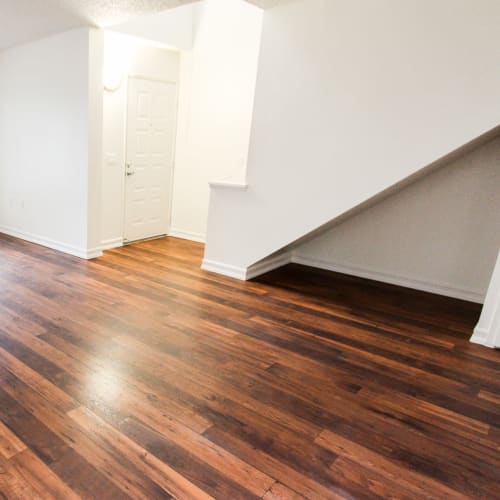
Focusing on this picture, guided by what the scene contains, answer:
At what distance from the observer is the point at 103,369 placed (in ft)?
8.05

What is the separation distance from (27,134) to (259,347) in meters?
3.97

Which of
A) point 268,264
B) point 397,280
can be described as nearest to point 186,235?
point 268,264

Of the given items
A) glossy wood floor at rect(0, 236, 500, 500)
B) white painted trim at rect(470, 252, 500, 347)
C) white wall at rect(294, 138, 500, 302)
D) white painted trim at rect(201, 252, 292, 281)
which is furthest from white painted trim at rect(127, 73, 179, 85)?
white painted trim at rect(470, 252, 500, 347)

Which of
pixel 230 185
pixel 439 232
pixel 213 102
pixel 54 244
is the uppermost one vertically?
pixel 213 102

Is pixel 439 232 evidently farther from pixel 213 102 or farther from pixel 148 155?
pixel 148 155

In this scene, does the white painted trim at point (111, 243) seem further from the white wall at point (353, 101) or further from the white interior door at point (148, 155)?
the white wall at point (353, 101)

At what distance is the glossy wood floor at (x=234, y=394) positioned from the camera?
176 cm

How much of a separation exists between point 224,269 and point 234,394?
2169mm

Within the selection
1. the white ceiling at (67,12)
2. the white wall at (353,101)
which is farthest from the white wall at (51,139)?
the white wall at (353,101)

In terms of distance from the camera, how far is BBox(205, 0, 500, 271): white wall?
2.92 m

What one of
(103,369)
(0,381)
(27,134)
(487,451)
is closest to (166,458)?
(103,369)

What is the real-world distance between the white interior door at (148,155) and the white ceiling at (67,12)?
103 centimetres

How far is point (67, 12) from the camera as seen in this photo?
373cm

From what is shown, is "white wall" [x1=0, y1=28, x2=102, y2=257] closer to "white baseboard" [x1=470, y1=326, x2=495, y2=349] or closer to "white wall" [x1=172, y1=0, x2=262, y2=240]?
"white wall" [x1=172, y1=0, x2=262, y2=240]
